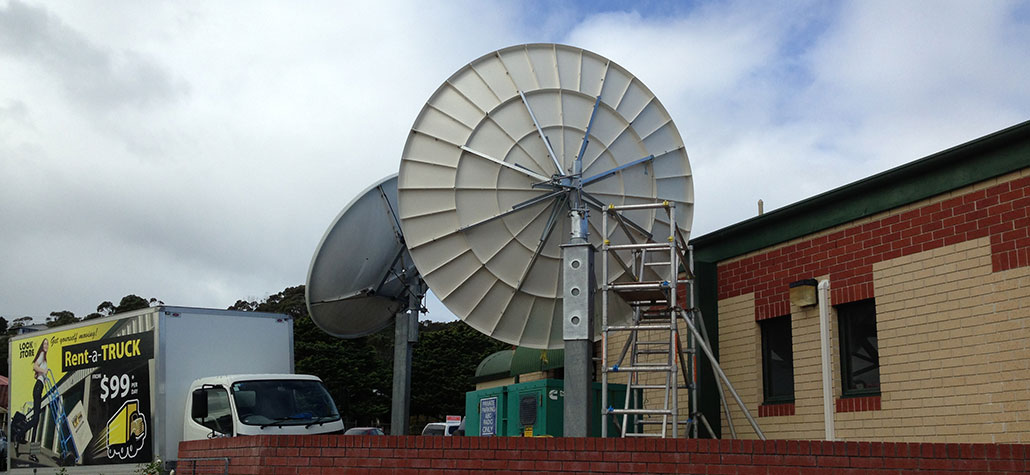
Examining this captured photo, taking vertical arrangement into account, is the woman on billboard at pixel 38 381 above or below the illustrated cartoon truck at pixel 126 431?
above

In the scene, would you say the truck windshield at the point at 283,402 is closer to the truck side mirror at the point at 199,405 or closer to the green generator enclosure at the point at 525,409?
the truck side mirror at the point at 199,405

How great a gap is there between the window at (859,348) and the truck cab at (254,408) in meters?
8.01

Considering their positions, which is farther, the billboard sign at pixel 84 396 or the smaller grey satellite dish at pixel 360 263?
the smaller grey satellite dish at pixel 360 263

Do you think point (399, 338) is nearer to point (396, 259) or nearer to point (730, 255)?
point (396, 259)

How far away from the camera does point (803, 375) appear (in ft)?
47.3

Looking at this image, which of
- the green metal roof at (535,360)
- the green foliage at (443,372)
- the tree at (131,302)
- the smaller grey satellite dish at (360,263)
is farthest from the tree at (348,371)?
the smaller grey satellite dish at (360,263)

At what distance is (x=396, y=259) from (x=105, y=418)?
6014 millimetres

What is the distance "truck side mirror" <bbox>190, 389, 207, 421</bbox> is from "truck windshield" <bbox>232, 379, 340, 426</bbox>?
47 cm

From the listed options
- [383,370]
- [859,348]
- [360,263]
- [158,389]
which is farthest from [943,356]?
[383,370]

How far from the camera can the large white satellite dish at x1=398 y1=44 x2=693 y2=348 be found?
48.5ft

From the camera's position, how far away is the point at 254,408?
1512cm

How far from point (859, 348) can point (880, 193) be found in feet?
7.38

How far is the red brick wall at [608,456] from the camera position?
850cm

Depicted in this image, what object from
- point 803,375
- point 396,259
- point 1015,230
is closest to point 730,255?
point 803,375
